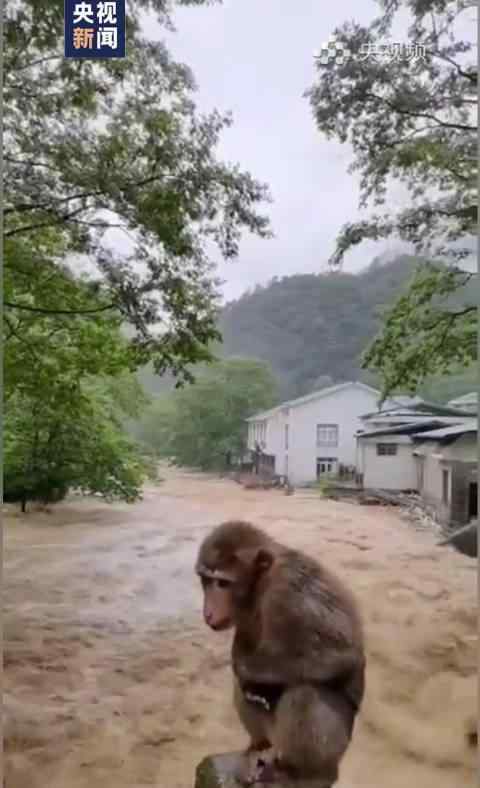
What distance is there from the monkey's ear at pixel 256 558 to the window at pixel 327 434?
1.07 feet

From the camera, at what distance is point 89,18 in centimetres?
138

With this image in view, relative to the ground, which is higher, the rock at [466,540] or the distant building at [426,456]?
the distant building at [426,456]

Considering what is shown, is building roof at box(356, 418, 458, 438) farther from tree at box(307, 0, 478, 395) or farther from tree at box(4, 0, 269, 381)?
tree at box(4, 0, 269, 381)

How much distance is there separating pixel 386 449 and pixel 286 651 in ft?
1.70

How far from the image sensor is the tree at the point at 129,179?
141 centimetres

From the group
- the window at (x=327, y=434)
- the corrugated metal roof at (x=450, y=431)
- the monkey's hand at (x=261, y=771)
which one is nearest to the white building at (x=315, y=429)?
the window at (x=327, y=434)

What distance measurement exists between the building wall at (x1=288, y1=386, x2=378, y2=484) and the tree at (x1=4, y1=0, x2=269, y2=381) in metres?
0.29

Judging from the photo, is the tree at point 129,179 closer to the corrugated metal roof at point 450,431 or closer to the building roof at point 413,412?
the building roof at point 413,412

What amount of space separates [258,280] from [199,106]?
0.43 metres

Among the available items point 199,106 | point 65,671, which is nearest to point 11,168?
point 199,106

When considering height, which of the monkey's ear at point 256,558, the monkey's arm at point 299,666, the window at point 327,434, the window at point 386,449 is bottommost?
the monkey's arm at point 299,666

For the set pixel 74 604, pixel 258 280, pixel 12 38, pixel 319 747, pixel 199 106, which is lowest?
pixel 319 747

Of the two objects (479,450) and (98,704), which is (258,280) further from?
(98,704)

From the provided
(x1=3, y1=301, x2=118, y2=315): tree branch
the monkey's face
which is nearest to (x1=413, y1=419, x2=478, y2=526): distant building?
the monkey's face
